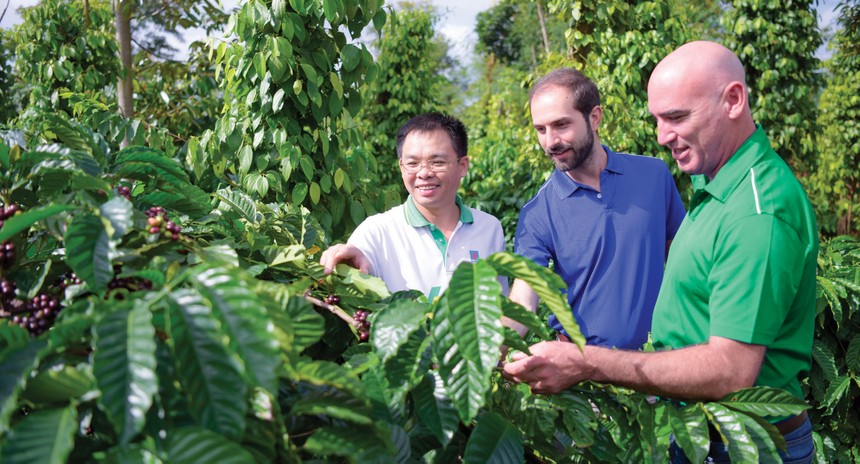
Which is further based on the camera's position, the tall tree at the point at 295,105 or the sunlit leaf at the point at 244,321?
the tall tree at the point at 295,105

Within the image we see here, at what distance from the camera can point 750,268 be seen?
135cm

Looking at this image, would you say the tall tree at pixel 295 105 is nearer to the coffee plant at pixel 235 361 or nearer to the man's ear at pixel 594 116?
the man's ear at pixel 594 116

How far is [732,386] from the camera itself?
1.34 meters

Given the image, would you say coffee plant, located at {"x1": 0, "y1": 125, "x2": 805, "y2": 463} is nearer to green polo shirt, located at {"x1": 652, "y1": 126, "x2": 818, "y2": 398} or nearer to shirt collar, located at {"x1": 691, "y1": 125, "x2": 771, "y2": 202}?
green polo shirt, located at {"x1": 652, "y1": 126, "x2": 818, "y2": 398}

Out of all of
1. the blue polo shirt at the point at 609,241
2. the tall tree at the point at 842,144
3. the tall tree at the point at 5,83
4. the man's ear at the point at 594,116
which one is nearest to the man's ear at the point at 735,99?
the blue polo shirt at the point at 609,241

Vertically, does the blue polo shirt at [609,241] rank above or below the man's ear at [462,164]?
below

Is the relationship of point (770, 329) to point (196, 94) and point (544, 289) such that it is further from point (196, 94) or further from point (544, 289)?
point (196, 94)

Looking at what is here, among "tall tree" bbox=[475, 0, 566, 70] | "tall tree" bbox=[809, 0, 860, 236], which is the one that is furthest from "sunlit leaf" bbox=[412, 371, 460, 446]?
"tall tree" bbox=[475, 0, 566, 70]

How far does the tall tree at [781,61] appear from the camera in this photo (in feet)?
29.3

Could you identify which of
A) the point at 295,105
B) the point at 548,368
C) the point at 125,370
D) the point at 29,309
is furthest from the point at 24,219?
the point at 295,105

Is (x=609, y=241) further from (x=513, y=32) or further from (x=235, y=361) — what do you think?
(x=513, y=32)

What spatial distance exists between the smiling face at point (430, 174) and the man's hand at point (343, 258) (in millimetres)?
705

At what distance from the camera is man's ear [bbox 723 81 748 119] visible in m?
1.58

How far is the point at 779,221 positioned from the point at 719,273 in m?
0.16
